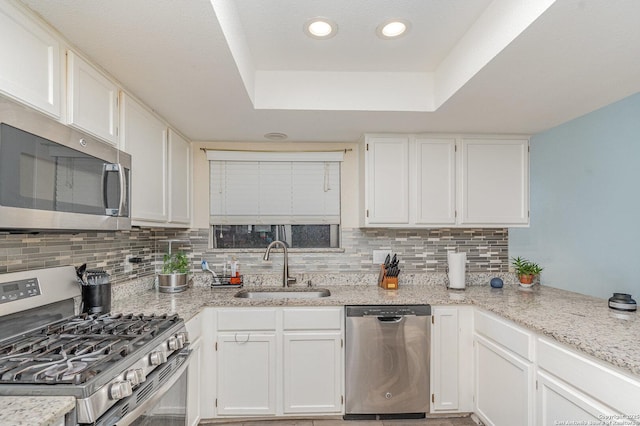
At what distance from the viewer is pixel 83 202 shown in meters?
1.38

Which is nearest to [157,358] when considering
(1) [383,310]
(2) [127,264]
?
(2) [127,264]

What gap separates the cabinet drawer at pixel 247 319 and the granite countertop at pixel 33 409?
Result: 1.38 metres

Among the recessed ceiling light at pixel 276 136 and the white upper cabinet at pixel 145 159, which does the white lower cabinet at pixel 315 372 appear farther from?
the recessed ceiling light at pixel 276 136

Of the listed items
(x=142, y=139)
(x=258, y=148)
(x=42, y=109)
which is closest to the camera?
(x=42, y=109)

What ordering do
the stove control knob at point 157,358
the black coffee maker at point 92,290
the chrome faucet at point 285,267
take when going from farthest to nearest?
the chrome faucet at point 285,267 → the black coffee maker at point 92,290 → the stove control knob at point 157,358

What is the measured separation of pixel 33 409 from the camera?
919 millimetres

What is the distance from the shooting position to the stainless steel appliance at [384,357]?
2.35 metres

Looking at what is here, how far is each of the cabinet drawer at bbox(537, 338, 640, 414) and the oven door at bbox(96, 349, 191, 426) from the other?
178cm

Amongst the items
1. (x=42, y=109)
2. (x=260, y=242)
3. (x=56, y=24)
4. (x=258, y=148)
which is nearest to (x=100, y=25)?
(x=56, y=24)

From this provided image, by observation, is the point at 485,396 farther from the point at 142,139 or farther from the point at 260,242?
the point at 142,139

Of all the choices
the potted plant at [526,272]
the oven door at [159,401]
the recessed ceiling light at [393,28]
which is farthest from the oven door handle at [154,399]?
the potted plant at [526,272]

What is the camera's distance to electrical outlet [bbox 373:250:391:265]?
9.91 feet

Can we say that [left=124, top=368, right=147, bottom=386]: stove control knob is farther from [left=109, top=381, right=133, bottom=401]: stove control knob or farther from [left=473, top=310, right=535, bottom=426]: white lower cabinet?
[left=473, top=310, right=535, bottom=426]: white lower cabinet

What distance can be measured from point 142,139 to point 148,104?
0.23 metres
